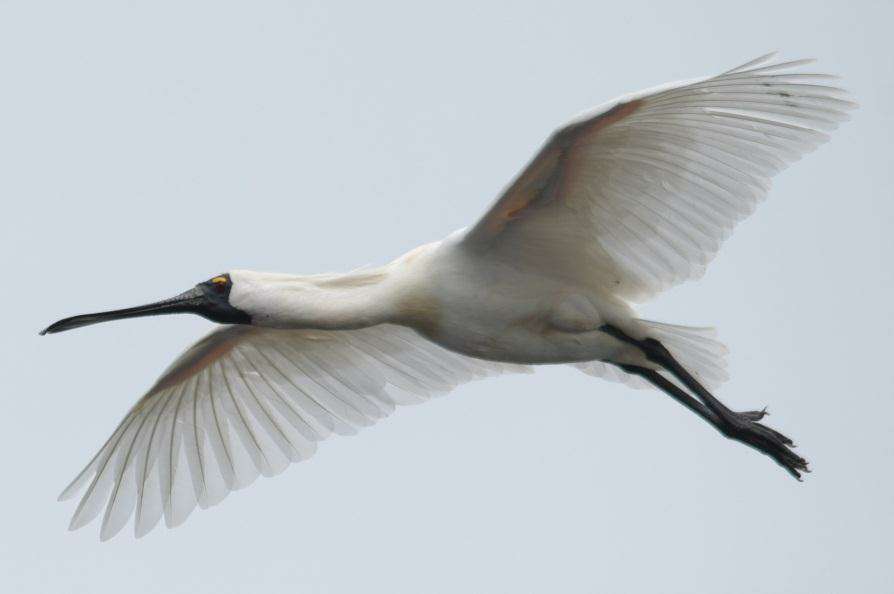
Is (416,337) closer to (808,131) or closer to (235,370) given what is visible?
(235,370)

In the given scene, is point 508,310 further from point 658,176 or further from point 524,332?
point 658,176

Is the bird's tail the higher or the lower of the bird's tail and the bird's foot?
the higher

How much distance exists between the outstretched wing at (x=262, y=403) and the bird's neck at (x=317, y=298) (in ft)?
4.46

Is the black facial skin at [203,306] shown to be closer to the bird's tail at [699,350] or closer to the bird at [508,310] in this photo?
the bird at [508,310]

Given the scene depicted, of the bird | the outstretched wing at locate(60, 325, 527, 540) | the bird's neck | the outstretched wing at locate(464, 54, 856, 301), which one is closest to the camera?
the outstretched wing at locate(464, 54, 856, 301)

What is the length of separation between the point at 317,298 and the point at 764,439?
143 inches

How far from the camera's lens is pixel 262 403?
15.2 m

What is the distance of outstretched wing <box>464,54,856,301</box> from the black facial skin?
192cm

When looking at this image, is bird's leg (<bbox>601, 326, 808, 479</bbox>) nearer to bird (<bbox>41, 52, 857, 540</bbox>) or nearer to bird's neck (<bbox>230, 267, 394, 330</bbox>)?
bird (<bbox>41, 52, 857, 540</bbox>)

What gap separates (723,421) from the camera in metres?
13.9

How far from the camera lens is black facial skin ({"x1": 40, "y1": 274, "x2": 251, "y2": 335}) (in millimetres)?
13539

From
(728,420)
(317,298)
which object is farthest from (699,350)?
(317,298)

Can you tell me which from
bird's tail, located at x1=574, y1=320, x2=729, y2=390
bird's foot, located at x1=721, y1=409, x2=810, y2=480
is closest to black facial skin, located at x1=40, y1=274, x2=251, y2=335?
bird's tail, located at x1=574, y1=320, x2=729, y2=390

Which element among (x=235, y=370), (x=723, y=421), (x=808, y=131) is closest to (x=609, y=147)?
(x=808, y=131)
